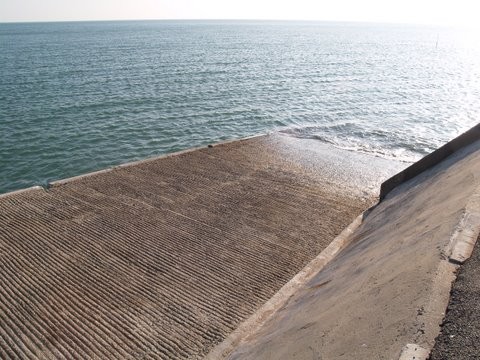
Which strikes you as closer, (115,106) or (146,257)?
(146,257)

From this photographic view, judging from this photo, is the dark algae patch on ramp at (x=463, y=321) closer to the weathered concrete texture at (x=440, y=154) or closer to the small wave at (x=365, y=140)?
the weathered concrete texture at (x=440, y=154)

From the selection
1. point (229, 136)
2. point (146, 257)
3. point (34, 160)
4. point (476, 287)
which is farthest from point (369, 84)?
point (476, 287)

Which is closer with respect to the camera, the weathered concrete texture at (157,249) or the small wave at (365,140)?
the weathered concrete texture at (157,249)

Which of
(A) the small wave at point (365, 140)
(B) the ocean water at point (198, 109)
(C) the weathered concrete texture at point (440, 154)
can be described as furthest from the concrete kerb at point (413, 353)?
(B) the ocean water at point (198, 109)

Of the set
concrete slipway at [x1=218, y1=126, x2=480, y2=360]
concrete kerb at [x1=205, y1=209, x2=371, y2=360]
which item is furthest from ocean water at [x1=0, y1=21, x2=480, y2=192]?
concrete slipway at [x1=218, y1=126, x2=480, y2=360]

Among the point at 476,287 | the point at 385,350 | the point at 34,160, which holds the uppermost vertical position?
the point at 476,287

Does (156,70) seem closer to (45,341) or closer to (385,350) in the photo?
(45,341)

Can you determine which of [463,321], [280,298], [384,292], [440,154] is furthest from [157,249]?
[440,154]

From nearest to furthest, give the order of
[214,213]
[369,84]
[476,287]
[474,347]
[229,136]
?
[474,347] < [476,287] < [214,213] < [229,136] < [369,84]

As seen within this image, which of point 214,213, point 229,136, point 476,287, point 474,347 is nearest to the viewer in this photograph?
point 474,347
